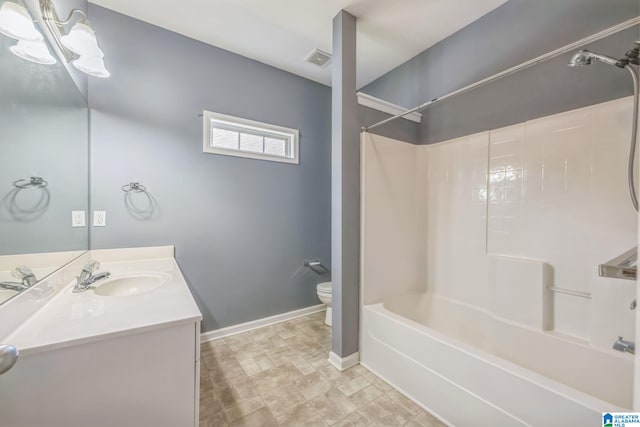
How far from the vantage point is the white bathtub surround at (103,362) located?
74 cm

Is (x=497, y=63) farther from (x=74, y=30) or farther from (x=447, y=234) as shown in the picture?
(x=74, y=30)

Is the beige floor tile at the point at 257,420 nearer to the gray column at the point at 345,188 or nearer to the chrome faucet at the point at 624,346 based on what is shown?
the gray column at the point at 345,188

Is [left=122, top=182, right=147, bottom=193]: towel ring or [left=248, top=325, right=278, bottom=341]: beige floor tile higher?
[left=122, top=182, right=147, bottom=193]: towel ring

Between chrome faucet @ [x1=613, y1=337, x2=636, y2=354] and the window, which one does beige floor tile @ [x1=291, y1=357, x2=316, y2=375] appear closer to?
chrome faucet @ [x1=613, y1=337, x2=636, y2=354]

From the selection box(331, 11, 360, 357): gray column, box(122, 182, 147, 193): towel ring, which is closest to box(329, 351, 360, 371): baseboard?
box(331, 11, 360, 357): gray column

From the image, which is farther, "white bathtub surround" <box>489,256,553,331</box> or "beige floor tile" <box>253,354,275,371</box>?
"beige floor tile" <box>253,354,275,371</box>

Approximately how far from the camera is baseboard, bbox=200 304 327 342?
2271 millimetres

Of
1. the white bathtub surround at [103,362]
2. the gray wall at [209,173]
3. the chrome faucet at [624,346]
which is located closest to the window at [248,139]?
the gray wall at [209,173]

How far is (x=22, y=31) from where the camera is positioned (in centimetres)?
95

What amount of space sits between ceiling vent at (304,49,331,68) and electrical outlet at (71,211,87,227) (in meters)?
2.29

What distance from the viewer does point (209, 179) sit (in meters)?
2.26

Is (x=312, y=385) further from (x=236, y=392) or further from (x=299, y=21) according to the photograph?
(x=299, y=21)

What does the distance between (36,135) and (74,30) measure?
22.3 inches

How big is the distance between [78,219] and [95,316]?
1087 mm
